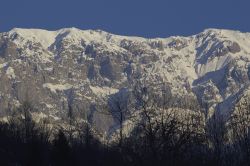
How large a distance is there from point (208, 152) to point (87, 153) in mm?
17994

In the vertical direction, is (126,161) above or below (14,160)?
below

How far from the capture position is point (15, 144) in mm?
98562

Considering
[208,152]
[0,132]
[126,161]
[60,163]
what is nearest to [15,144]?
[0,132]

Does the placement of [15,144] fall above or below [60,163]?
above

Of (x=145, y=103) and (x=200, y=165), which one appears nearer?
(x=145, y=103)

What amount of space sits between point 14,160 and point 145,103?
117 feet

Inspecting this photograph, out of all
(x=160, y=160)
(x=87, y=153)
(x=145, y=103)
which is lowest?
(x=160, y=160)

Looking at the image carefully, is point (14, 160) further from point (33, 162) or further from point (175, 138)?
point (175, 138)

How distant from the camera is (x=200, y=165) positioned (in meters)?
69.6

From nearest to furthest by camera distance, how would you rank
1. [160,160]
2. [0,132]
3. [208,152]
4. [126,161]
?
[160,160], [126,161], [208,152], [0,132]

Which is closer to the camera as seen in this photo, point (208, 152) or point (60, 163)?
point (60, 163)

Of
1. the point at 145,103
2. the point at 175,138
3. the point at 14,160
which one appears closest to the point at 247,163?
the point at 175,138

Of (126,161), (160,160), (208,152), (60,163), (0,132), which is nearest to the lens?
(160,160)

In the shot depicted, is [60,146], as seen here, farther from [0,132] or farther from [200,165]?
[0,132]
